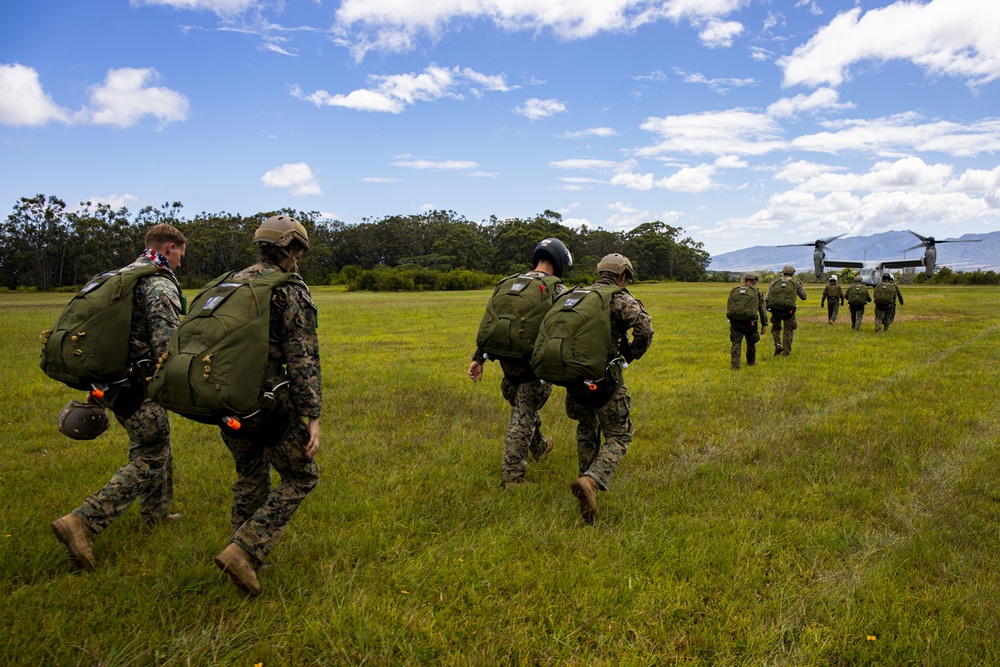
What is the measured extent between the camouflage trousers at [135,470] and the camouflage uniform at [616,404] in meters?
3.23

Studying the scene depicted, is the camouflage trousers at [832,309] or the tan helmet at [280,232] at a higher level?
the tan helmet at [280,232]

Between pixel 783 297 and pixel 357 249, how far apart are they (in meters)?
89.9

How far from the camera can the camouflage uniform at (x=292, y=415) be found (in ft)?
12.1

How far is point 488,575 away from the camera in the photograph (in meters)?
4.10

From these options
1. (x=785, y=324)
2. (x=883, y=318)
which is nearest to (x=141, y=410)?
(x=785, y=324)

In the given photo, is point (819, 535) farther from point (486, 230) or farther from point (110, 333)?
point (486, 230)

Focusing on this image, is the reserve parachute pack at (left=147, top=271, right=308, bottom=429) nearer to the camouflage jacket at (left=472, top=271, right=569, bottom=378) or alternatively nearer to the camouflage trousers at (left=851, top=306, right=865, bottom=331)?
the camouflage jacket at (left=472, top=271, right=569, bottom=378)

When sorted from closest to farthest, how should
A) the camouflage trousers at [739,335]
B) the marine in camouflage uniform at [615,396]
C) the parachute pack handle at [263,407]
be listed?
the parachute pack handle at [263,407], the marine in camouflage uniform at [615,396], the camouflage trousers at [739,335]

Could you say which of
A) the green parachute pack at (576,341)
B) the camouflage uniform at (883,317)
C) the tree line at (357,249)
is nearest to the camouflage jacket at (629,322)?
the green parachute pack at (576,341)

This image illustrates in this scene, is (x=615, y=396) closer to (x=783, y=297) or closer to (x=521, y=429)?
(x=521, y=429)

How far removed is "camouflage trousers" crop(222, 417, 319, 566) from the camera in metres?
3.77

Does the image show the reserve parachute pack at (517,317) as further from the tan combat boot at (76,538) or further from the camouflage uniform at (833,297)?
the camouflage uniform at (833,297)

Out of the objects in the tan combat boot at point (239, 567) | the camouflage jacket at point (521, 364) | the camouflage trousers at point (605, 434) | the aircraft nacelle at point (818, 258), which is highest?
the aircraft nacelle at point (818, 258)

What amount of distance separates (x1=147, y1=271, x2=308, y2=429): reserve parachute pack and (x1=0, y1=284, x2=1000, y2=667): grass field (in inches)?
49.7
